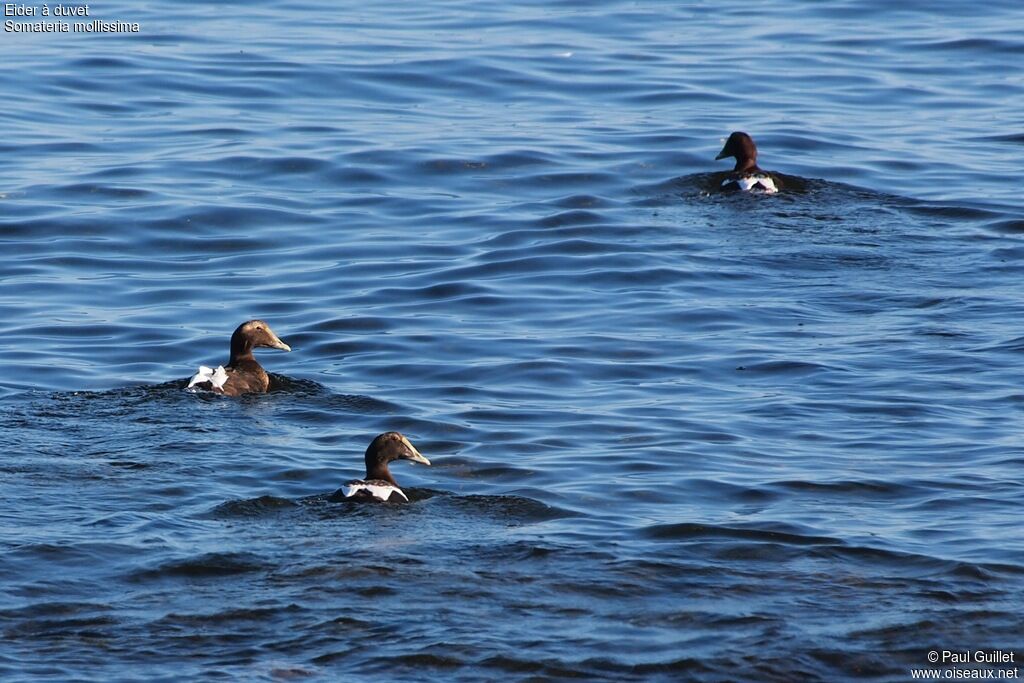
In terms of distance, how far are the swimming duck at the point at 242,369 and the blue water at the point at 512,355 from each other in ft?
0.62

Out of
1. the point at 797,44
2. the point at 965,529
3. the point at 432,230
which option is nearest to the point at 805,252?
the point at 432,230

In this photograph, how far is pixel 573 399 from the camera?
1248 cm

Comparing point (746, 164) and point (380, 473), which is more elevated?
point (746, 164)

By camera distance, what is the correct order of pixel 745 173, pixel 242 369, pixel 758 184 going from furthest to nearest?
pixel 745 173
pixel 758 184
pixel 242 369

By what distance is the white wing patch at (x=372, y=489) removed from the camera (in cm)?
988

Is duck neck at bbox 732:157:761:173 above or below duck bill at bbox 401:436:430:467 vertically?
above

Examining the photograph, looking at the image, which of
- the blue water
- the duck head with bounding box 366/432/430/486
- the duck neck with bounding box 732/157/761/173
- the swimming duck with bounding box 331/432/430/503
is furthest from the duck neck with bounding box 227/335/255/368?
the duck neck with bounding box 732/157/761/173

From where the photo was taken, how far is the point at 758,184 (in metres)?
17.8

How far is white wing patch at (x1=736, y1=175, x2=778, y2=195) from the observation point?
58.3 feet

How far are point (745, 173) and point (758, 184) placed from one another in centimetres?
42

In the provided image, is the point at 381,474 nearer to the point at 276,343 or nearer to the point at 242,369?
the point at 242,369

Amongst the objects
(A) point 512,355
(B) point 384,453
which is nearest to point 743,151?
(A) point 512,355

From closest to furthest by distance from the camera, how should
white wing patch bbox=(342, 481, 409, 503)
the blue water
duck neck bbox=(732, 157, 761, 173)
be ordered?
the blue water → white wing patch bbox=(342, 481, 409, 503) → duck neck bbox=(732, 157, 761, 173)

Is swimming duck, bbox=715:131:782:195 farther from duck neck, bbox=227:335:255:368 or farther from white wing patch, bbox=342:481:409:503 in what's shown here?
white wing patch, bbox=342:481:409:503
